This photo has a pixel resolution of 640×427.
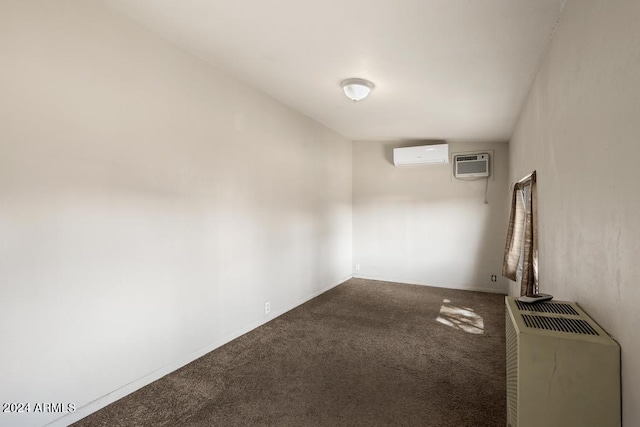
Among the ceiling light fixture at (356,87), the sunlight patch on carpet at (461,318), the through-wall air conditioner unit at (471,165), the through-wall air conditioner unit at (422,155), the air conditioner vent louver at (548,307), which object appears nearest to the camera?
the air conditioner vent louver at (548,307)

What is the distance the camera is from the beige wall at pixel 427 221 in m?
5.05

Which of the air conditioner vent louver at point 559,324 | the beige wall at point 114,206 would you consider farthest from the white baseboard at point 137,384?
the air conditioner vent louver at point 559,324

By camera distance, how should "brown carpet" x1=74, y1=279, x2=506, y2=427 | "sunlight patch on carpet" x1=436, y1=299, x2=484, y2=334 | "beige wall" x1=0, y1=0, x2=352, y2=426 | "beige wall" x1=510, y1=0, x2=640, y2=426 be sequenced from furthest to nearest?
"sunlight patch on carpet" x1=436, y1=299, x2=484, y2=334
"brown carpet" x1=74, y1=279, x2=506, y2=427
"beige wall" x1=0, y1=0, x2=352, y2=426
"beige wall" x1=510, y1=0, x2=640, y2=426

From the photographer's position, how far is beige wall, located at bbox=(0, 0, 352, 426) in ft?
5.63

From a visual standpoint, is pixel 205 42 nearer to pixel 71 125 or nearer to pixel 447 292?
pixel 71 125

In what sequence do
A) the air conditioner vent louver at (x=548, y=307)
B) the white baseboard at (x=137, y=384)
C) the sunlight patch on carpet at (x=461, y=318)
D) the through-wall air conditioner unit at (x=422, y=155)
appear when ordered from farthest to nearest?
the through-wall air conditioner unit at (x=422, y=155), the sunlight patch on carpet at (x=461, y=318), the white baseboard at (x=137, y=384), the air conditioner vent louver at (x=548, y=307)

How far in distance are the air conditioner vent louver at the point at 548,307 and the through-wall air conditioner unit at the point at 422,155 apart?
3914 millimetres

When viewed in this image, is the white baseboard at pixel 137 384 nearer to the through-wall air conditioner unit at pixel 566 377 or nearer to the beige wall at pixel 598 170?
the through-wall air conditioner unit at pixel 566 377

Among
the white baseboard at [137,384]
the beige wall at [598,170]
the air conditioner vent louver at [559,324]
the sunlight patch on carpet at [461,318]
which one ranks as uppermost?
the beige wall at [598,170]

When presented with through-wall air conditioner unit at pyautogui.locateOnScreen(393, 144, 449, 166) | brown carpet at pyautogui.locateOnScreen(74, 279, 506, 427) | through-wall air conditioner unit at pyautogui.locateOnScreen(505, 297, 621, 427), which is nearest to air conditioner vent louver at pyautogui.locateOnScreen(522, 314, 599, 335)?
through-wall air conditioner unit at pyautogui.locateOnScreen(505, 297, 621, 427)

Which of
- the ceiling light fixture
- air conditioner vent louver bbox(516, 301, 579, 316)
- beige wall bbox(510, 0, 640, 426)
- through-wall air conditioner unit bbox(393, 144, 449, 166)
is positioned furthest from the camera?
through-wall air conditioner unit bbox(393, 144, 449, 166)

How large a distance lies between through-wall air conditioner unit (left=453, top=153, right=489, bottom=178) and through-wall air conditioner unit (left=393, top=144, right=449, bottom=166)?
0.70 ft

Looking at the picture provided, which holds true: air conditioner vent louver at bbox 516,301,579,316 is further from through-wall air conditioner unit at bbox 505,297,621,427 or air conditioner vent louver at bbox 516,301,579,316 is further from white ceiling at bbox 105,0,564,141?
white ceiling at bbox 105,0,564,141

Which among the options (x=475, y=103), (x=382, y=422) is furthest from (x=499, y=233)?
(x=382, y=422)
